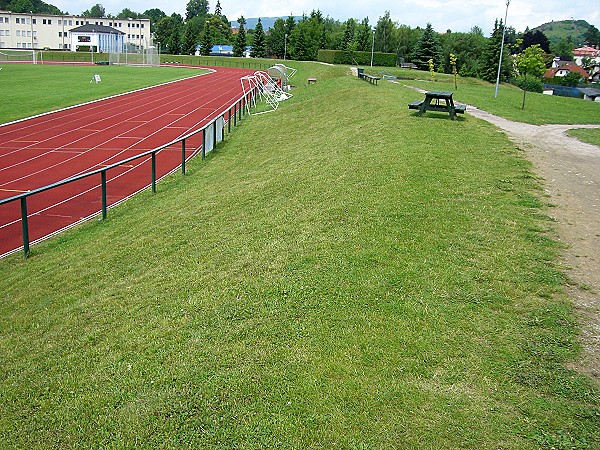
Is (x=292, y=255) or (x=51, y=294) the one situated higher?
(x=292, y=255)

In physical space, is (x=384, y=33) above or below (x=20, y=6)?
below

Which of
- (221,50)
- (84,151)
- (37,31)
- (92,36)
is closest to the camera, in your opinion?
(84,151)

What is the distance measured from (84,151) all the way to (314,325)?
15.9 metres

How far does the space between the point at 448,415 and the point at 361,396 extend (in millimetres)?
639

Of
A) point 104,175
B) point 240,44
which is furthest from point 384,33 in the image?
point 104,175

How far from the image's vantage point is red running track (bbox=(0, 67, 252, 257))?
1239 centimetres

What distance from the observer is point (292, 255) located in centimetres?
720

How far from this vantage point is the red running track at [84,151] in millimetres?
12386

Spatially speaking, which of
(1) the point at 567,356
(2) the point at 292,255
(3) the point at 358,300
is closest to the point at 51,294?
(2) the point at 292,255

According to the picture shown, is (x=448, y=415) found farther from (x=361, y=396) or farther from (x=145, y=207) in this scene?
(x=145, y=207)

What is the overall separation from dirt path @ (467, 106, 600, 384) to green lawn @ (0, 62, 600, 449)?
0.19 m

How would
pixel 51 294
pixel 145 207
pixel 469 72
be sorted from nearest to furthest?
pixel 51 294, pixel 145 207, pixel 469 72

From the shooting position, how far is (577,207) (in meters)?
8.67

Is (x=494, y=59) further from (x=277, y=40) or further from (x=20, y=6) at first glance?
(x=20, y=6)
